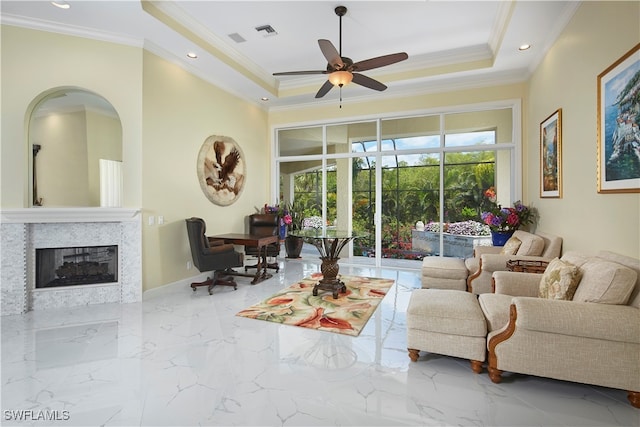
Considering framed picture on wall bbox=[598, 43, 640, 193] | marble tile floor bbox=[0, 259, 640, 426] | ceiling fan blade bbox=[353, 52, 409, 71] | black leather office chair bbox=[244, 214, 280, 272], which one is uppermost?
ceiling fan blade bbox=[353, 52, 409, 71]

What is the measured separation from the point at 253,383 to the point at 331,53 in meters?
3.14

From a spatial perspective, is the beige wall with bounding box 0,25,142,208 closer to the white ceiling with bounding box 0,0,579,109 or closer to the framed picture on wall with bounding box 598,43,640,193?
the white ceiling with bounding box 0,0,579,109

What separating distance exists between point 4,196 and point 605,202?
6136mm

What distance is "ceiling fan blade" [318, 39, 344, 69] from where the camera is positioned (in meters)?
2.96

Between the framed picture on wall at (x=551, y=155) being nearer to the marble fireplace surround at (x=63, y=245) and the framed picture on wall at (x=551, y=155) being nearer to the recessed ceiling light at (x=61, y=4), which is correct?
the marble fireplace surround at (x=63, y=245)

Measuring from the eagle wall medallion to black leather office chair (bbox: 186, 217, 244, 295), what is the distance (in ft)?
3.33

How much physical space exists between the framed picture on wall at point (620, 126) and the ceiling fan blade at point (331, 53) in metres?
2.38

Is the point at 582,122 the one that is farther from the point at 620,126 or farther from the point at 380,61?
the point at 380,61

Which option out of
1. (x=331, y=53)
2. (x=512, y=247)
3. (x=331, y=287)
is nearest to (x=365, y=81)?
(x=331, y=53)

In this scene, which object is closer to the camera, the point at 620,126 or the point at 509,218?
the point at 620,126

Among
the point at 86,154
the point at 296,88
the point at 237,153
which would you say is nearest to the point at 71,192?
the point at 86,154

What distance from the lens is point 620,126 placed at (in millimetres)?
2338

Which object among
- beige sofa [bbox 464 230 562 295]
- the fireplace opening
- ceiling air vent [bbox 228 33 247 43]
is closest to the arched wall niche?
the fireplace opening

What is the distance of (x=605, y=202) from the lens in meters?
2.55
